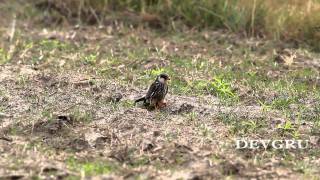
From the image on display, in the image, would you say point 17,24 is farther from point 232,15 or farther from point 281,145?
point 281,145

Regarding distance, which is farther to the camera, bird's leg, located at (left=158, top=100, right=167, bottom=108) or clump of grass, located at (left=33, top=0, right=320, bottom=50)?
clump of grass, located at (left=33, top=0, right=320, bottom=50)

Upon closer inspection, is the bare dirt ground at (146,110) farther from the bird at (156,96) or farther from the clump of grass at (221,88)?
the bird at (156,96)

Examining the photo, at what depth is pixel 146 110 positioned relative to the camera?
21.2 feet

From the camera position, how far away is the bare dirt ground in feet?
17.0

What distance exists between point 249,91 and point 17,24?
4377mm

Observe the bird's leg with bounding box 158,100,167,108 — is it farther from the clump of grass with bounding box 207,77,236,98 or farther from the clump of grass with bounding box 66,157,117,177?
the clump of grass with bounding box 66,157,117,177

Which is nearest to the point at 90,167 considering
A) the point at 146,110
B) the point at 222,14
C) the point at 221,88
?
the point at 146,110

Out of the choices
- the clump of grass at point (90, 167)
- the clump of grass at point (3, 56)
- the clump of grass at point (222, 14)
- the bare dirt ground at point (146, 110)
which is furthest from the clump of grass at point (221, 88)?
the clump of grass at point (3, 56)

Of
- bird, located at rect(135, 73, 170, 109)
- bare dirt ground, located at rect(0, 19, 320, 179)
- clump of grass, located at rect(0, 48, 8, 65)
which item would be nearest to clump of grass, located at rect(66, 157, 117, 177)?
bare dirt ground, located at rect(0, 19, 320, 179)

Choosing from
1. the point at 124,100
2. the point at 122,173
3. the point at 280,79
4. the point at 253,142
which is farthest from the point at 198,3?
the point at 122,173

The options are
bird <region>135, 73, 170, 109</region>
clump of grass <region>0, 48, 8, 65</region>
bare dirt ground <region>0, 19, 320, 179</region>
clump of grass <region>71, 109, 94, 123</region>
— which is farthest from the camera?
clump of grass <region>0, 48, 8, 65</region>

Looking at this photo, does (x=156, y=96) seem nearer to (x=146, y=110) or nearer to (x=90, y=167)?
(x=146, y=110)

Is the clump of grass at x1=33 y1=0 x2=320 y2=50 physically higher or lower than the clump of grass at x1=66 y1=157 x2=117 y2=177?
higher

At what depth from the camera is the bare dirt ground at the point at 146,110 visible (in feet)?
17.0
